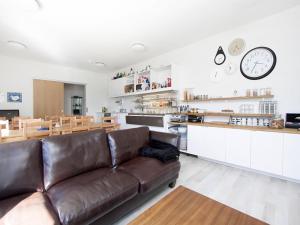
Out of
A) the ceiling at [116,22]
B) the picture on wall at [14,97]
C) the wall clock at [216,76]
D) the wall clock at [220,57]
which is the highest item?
the ceiling at [116,22]

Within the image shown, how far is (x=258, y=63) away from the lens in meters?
2.90

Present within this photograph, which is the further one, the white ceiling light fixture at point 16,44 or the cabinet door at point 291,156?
the white ceiling light fixture at point 16,44

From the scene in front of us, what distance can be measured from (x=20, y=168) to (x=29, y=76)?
455cm

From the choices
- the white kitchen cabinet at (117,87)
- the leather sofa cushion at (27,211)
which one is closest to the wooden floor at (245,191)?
the leather sofa cushion at (27,211)

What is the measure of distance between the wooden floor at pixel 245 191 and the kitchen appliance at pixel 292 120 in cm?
88

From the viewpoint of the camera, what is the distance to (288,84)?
2.61 metres

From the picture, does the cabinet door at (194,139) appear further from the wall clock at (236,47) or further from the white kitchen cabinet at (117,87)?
the white kitchen cabinet at (117,87)

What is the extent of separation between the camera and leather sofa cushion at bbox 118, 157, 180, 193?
1660mm

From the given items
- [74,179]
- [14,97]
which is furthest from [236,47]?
[14,97]

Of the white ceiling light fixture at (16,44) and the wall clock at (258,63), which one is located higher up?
the white ceiling light fixture at (16,44)

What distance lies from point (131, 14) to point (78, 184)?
2675 mm

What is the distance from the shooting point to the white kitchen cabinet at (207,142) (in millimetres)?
2947

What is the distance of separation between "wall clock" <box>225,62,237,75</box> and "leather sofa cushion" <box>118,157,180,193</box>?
92.6 inches

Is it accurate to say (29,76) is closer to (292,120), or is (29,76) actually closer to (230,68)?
(230,68)
